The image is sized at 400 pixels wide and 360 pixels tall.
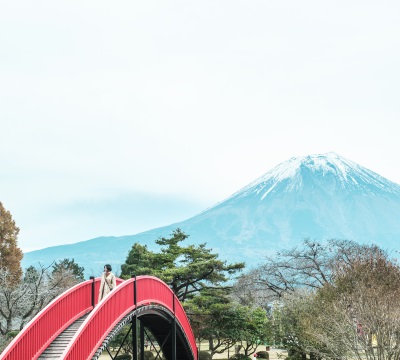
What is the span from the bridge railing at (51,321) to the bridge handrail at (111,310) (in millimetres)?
1132

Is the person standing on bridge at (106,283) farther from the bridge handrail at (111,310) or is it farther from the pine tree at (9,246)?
the pine tree at (9,246)

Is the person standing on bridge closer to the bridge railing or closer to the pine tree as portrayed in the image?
the bridge railing

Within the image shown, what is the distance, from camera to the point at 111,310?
59.9ft

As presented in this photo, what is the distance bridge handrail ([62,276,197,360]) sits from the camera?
1552 cm

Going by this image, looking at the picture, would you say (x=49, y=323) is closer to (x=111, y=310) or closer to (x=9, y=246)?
(x=111, y=310)

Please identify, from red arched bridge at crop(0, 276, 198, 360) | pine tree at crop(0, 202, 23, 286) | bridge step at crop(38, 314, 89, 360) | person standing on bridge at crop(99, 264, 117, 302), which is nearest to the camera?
red arched bridge at crop(0, 276, 198, 360)

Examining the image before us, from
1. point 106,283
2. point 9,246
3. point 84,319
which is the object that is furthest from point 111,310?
point 9,246

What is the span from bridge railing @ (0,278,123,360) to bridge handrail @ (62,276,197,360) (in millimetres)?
1132

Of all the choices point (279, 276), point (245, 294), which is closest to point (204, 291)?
point (279, 276)

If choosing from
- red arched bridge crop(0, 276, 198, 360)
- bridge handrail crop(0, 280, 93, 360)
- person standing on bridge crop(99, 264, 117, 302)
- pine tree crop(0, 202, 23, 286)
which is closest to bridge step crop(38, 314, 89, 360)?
red arched bridge crop(0, 276, 198, 360)

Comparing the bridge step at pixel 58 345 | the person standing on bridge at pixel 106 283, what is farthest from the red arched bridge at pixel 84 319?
the person standing on bridge at pixel 106 283

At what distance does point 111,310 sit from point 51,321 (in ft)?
6.05

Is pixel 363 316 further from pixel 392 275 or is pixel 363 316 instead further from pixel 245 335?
pixel 245 335

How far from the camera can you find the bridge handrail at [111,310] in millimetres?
15523
